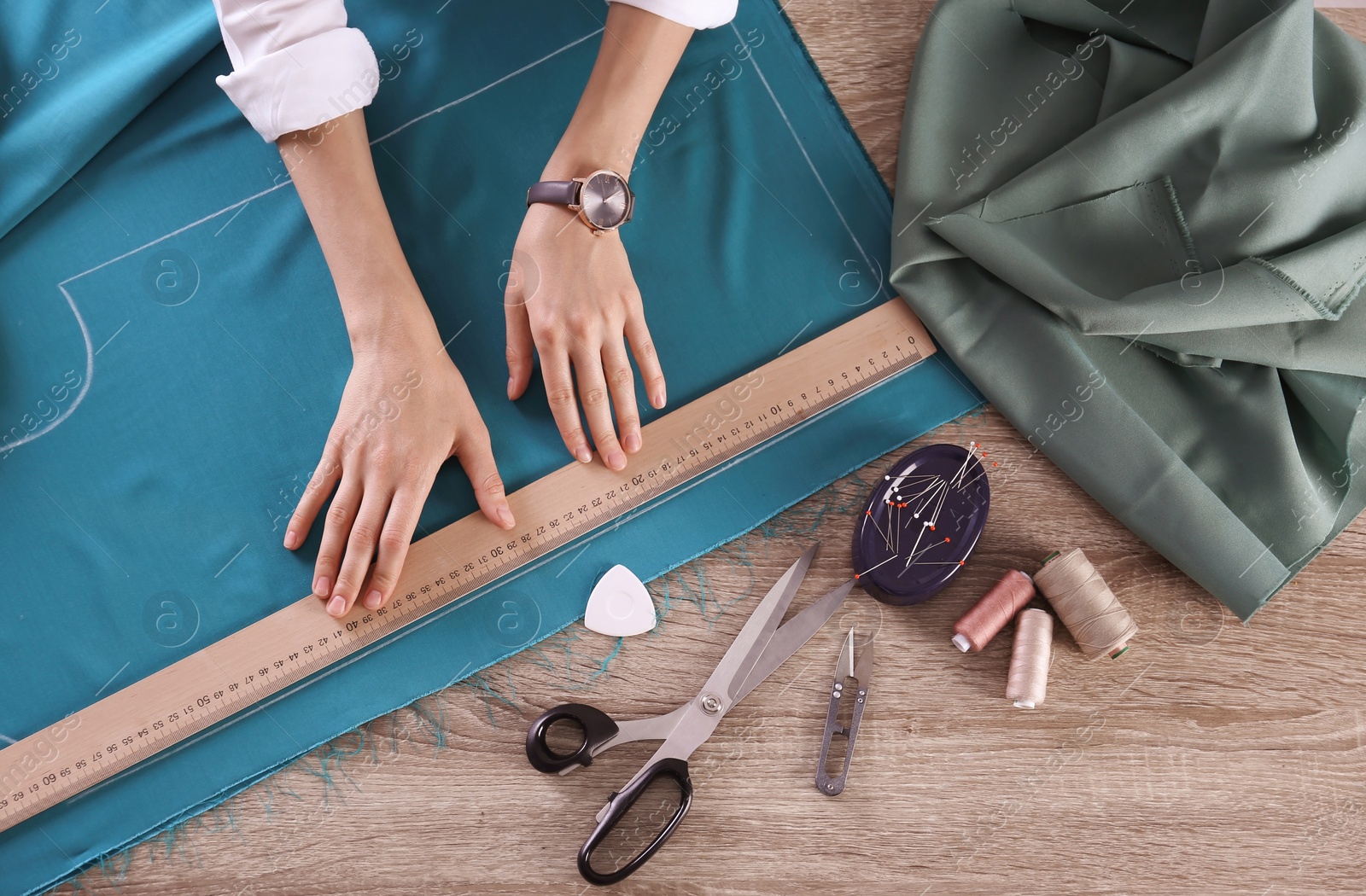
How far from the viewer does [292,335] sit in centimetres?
122

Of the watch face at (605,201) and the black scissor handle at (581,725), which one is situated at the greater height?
the watch face at (605,201)

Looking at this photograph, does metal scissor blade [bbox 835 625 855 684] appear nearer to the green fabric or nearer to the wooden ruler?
the wooden ruler

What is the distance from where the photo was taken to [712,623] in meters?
1.17

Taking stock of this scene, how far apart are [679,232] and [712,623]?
2.14ft

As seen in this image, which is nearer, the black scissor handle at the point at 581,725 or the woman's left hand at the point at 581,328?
the black scissor handle at the point at 581,725

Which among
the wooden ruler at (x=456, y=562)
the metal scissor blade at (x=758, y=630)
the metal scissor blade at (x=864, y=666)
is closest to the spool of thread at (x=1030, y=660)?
the metal scissor blade at (x=864, y=666)

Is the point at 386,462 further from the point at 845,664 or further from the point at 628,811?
the point at 845,664

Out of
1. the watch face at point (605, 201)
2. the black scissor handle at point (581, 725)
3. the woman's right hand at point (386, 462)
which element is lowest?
the black scissor handle at point (581, 725)

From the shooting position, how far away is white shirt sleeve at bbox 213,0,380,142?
1.08 meters

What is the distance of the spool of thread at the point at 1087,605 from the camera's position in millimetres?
1106

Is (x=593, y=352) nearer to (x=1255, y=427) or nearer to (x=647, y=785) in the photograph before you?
(x=647, y=785)

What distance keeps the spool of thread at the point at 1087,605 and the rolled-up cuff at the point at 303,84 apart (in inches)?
50.2

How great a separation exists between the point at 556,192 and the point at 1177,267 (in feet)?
3.18

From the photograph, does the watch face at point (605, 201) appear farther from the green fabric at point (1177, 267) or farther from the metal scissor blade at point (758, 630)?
the metal scissor blade at point (758, 630)
